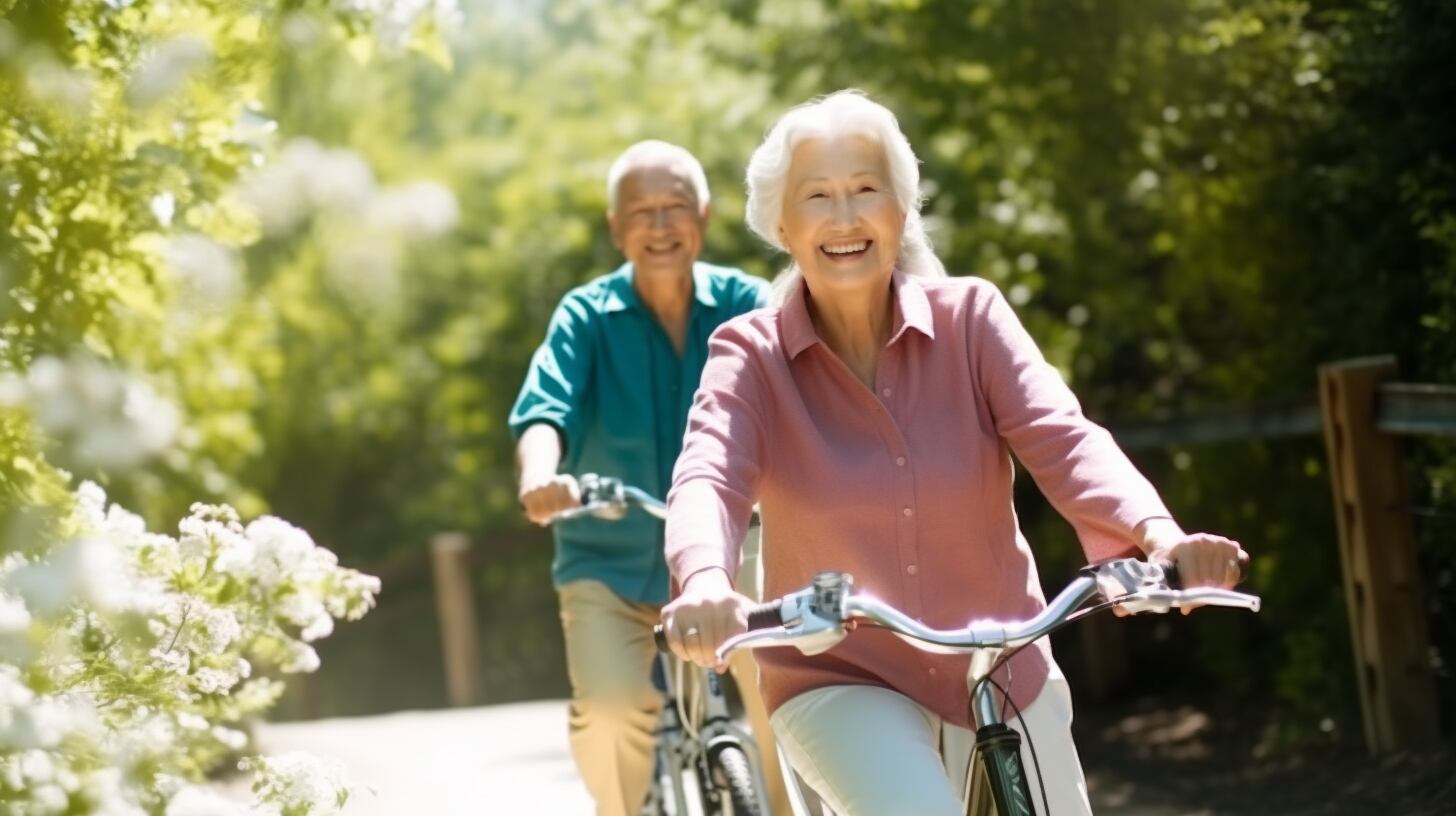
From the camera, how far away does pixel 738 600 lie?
3.07 m

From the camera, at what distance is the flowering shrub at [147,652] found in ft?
10.2

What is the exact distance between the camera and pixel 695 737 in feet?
16.0

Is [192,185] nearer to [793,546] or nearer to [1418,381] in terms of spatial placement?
[793,546]

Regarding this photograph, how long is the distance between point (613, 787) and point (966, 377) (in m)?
1.90

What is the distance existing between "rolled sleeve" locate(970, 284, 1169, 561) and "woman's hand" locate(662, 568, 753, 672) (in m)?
0.59

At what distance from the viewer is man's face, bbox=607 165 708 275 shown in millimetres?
5273

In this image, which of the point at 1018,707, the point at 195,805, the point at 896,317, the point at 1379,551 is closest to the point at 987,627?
the point at 1018,707

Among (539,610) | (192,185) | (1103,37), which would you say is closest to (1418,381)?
(1103,37)

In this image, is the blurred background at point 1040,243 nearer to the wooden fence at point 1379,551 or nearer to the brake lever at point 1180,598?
the wooden fence at point 1379,551

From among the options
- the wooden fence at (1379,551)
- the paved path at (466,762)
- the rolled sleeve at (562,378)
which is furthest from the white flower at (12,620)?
the wooden fence at (1379,551)

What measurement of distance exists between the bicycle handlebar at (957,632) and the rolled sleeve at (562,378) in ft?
7.14

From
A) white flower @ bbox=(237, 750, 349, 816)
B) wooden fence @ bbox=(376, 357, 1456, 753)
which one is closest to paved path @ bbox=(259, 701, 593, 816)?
wooden fence @ bbox=(376, 357, 1456, 753)

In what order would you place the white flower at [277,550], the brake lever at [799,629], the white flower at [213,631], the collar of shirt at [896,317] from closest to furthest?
the brake lever at [799,629] < the collar of shirt at [896,317] < the white flower at [213,631] < the white flower at [277,550]

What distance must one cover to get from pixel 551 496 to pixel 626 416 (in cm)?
60
